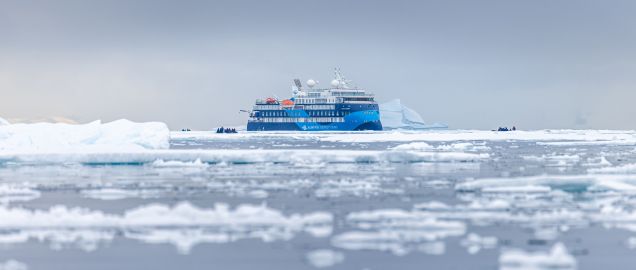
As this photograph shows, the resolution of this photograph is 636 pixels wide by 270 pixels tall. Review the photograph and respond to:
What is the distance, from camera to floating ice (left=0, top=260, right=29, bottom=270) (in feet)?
32.5

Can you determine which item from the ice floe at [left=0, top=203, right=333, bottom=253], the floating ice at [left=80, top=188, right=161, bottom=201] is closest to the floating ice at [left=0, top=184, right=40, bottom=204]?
the floating ice at [left=80, top=188, right=161, bottom=201]

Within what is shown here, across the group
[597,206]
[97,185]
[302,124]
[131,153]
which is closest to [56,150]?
[131,153]

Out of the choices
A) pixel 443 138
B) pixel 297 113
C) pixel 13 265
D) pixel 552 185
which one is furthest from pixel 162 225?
pixel 297 113

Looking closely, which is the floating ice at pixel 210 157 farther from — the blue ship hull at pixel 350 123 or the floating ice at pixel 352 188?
the blue ship hull at pixel 350 123

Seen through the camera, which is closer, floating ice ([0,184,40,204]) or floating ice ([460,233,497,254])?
floating ice ([460,233,497,254])

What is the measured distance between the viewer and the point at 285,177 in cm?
2206

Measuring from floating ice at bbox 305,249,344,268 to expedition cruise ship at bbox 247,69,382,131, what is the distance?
9685cm

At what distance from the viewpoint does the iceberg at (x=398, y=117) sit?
138125 millimetres

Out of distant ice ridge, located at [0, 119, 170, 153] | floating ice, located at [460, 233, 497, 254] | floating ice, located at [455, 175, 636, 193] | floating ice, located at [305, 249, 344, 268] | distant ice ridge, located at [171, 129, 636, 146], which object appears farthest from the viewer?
distant ice ridge, located at [171, 129, 636, 146]

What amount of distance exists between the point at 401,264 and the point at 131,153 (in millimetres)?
17880

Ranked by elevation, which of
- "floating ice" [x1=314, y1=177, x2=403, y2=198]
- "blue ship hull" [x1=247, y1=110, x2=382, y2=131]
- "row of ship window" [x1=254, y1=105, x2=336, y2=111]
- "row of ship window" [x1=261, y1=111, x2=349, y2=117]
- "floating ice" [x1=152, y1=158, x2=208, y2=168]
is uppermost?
"row of ship window" [x1=254, y1=105, x2=336, y2=111]

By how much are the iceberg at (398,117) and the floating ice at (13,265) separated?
415ft

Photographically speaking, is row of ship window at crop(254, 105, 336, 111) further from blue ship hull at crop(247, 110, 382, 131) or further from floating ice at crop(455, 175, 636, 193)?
floating ice at crop(455, 175, 636, 193)

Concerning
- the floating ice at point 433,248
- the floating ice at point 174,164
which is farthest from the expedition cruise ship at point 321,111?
the floating ice at point 433,248
